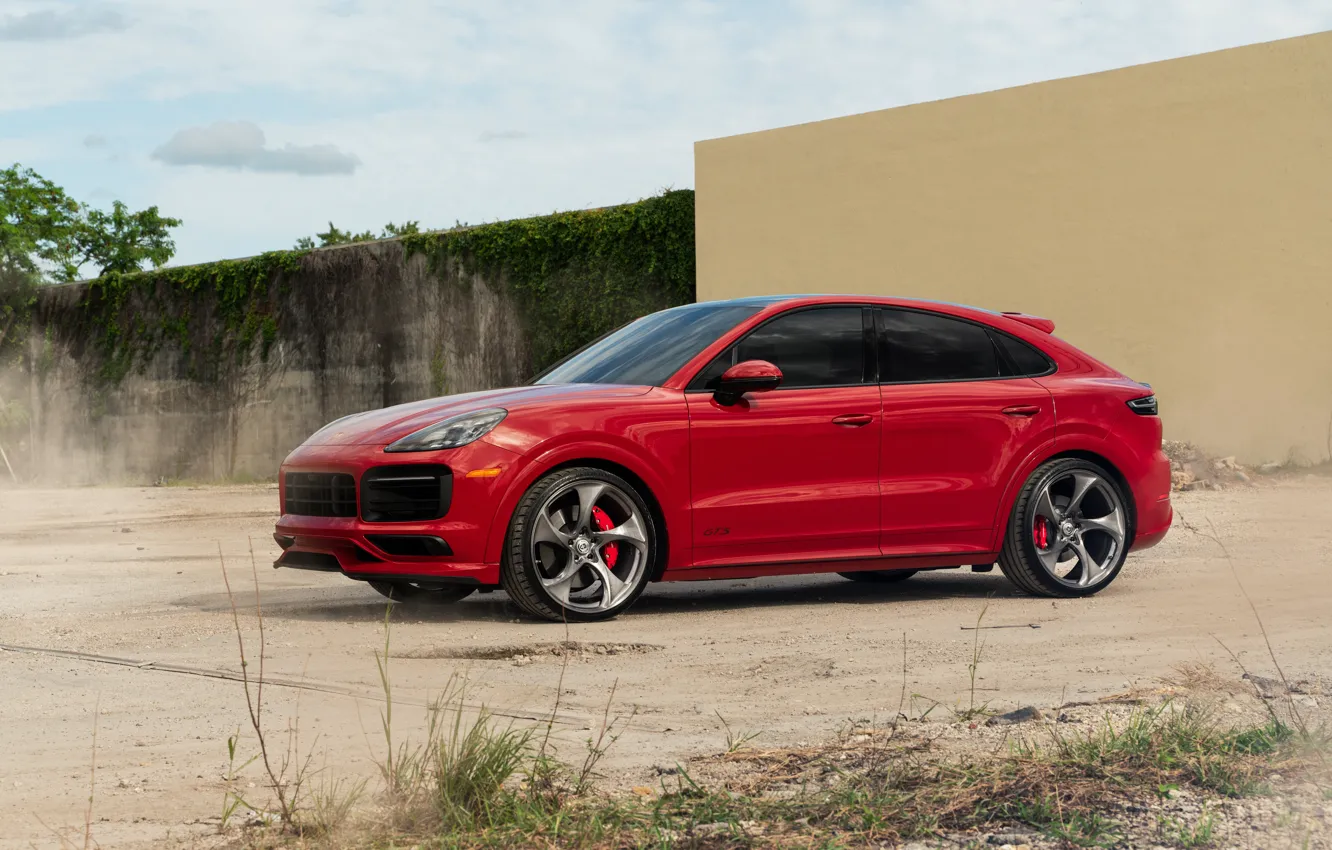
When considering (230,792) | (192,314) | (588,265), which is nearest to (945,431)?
(230,792)

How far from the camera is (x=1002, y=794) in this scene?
3.56 metres

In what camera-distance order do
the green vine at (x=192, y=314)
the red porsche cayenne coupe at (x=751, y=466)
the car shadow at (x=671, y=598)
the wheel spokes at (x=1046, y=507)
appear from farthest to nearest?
the green vine at (x=192, y=314), the wheel spokes at (x=1046, y=507), the car shadow at (x=671, y=598), the red porsche cayenne coupe at (x=751, y=466)

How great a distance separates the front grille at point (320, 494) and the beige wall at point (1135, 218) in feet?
36.9

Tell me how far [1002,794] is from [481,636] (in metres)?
3.34

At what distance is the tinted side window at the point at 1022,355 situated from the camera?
7.92 meters

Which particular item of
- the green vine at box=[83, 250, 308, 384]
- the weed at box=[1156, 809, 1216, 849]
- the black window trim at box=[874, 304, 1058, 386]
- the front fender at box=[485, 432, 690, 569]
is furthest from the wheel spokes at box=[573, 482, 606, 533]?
the green vine at box=[83, 250, 308, 384]

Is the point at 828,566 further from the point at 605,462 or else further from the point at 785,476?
the point at 605,462

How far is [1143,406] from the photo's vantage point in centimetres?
808

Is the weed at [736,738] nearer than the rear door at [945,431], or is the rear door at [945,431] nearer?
the weed at [736,738]

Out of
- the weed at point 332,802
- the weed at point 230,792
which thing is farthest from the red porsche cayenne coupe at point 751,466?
the weed at point 332,802

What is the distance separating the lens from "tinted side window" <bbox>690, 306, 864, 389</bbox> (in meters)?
7.38

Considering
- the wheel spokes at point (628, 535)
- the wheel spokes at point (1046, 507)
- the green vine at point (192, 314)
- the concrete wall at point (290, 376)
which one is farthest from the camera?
the green vine at point (192, 314)

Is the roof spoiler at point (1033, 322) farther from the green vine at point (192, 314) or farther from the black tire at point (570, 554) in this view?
the green vine at point (192, 314)

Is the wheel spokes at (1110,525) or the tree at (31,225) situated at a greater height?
the tree at (31,225)
